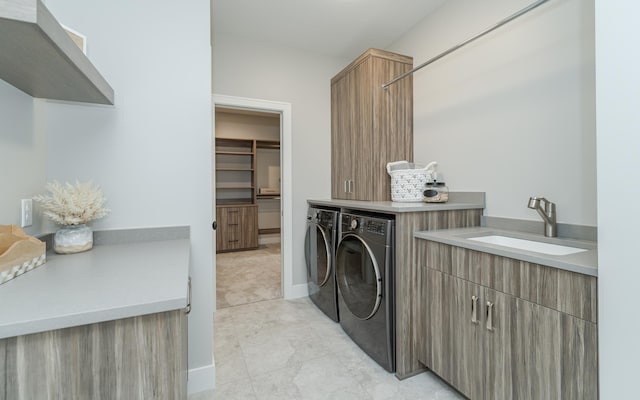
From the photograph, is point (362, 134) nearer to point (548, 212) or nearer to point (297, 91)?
point (297, 91)

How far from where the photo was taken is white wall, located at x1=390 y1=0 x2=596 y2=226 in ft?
4.81

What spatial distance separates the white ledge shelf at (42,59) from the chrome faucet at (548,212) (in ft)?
6.93

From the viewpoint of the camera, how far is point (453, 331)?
1485 millimetres

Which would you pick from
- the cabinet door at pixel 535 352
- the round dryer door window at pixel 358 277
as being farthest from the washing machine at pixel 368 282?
the cabinet door at pixel 535 352

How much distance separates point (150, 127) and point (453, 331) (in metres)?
2.00

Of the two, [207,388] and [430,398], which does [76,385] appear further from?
[430,398]

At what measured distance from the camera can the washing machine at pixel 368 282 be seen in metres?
1.73

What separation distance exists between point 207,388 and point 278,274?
228 centimetres

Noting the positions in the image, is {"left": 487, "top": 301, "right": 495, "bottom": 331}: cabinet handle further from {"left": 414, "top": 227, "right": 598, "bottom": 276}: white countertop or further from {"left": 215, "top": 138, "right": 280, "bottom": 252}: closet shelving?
{"left": 215, "top": 138, "right": 280, "bottom": 252}: closet shelving

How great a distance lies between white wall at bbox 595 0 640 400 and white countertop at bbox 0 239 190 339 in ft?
4.43

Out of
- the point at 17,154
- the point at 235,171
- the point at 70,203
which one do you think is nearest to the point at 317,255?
the point at 70,203

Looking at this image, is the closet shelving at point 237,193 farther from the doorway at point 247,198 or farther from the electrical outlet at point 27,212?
the electrical outlet at point 27,212

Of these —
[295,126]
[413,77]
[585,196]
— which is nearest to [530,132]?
[585,196]

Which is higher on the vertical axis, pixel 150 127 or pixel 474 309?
pixel 150 127
